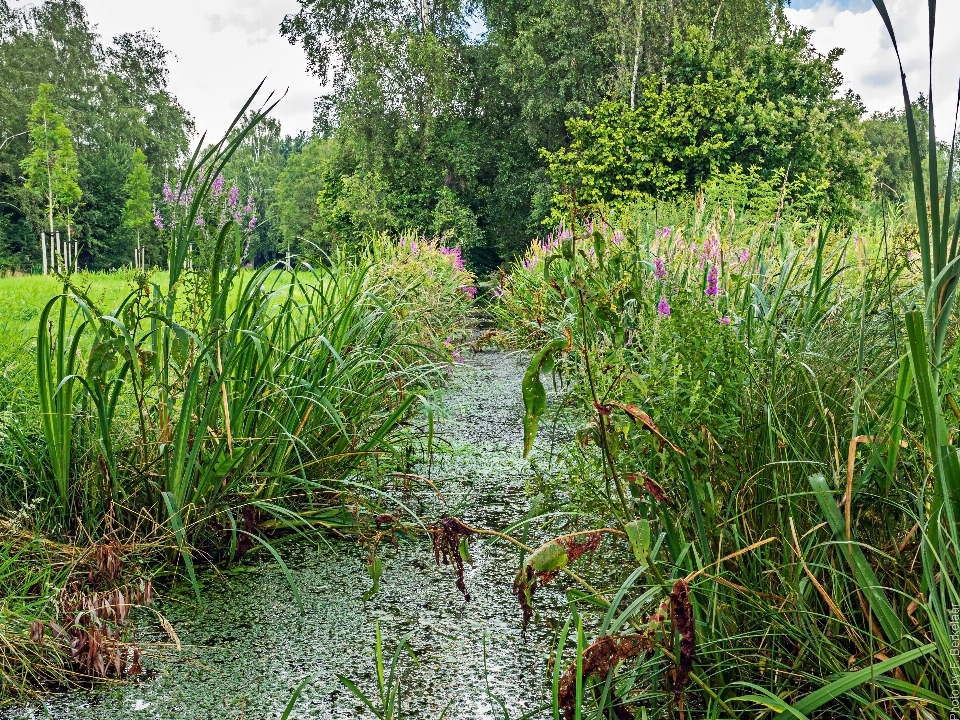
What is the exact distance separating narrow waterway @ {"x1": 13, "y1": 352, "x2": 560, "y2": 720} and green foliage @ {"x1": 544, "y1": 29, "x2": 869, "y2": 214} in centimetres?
1521

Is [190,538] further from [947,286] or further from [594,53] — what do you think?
[594,53]

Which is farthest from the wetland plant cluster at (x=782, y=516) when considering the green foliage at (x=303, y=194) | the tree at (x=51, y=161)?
the tree at (x=51, y=161)

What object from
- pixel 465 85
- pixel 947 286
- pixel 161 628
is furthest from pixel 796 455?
pixel 465 85

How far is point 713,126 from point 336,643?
56.2ft

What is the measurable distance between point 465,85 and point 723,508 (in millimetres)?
21593

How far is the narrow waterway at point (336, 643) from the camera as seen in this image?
149cm

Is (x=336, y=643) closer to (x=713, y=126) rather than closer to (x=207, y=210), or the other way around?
(x=207, y=210)

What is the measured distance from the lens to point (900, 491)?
1272mm

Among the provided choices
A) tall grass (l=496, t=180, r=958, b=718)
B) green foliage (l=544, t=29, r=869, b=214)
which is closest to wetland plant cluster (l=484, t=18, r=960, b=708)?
tall grass (l=496, t=180, r=958, b=718)

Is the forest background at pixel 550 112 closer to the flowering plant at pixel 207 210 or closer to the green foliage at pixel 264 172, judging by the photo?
the flowering plant at pixel 207 210

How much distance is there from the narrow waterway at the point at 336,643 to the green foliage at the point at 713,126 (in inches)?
599

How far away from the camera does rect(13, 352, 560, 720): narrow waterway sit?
1.49m

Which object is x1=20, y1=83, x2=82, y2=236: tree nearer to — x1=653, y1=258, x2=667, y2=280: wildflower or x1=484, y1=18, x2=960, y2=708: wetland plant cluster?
x1=653, y1=258, x2=667, y2=280: wildflower

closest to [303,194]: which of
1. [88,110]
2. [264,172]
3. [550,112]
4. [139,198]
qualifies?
[139,198]
